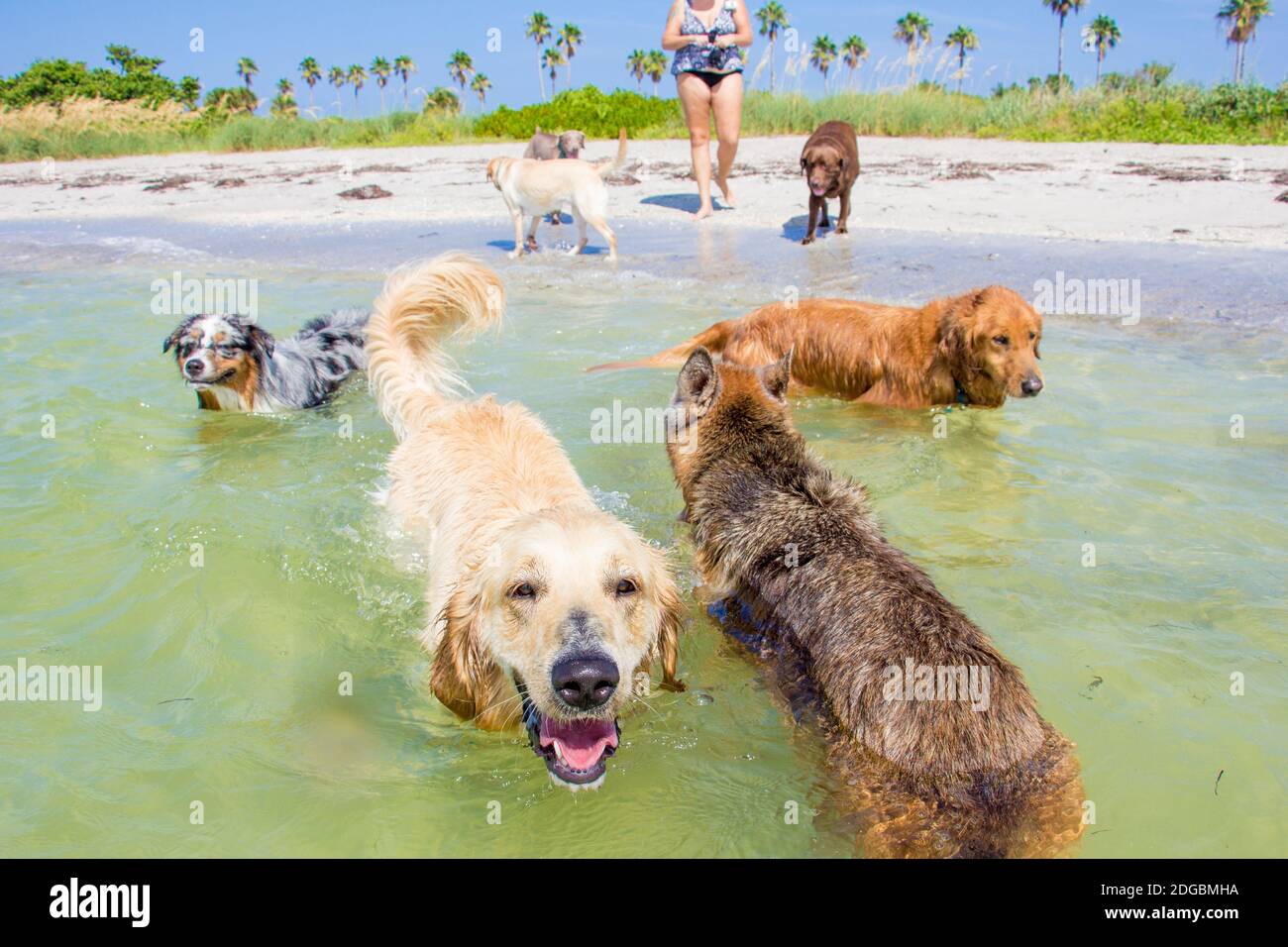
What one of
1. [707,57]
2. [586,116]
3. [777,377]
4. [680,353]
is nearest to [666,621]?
[777,377]

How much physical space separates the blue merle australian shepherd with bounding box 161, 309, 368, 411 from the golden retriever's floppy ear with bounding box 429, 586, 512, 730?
4839 millimetres

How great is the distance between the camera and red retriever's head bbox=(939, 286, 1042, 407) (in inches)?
258

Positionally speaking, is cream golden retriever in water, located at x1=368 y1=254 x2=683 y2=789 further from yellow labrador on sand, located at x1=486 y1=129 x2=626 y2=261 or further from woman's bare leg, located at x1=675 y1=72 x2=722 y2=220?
woman's bare leg, located at x1=675 y1=72 x2=722 y2=220

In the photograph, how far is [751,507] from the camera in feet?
13.5

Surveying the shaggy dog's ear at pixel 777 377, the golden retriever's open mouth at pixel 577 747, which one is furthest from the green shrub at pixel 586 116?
the golden retriever's open mouth at pixel 577 747

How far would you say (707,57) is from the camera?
12820mm

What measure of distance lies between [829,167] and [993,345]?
20.7 ft

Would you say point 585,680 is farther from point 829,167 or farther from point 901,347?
point 829,167

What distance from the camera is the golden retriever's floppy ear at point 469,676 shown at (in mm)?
3424

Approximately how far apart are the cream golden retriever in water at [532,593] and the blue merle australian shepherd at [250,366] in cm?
324

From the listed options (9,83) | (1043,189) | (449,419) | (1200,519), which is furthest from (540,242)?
(9,83)

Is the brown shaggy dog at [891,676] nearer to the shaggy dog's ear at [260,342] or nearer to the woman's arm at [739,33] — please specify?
the shaggy dog's ear at [260,342]
